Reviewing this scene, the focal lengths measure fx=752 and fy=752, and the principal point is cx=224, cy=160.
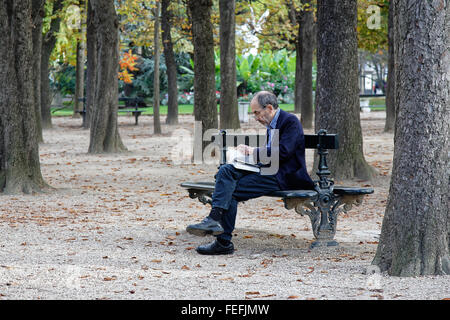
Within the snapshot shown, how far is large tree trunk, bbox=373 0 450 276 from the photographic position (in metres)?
5.69

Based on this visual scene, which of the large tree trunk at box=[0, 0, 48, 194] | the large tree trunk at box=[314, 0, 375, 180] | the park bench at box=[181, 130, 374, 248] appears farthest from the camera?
the large tree trunk at box=[314, 0, 375, 180]

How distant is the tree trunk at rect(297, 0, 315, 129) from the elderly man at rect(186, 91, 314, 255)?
1782 centimetres

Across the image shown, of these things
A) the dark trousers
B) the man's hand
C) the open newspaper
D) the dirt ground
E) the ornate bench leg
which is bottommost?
the dirt ground

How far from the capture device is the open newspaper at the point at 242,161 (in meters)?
7.03

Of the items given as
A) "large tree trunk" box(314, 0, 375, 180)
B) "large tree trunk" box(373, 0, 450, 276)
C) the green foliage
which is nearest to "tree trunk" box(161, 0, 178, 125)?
the green foliage

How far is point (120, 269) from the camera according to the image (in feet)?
20.4

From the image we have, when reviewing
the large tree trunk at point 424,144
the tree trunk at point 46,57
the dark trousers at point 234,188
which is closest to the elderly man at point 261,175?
the dark trousers at point 234,188

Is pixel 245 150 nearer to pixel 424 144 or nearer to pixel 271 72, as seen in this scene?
pixel 424 144

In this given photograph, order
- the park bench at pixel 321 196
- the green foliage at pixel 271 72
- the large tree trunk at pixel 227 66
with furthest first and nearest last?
the green foliage at pixel 271 72
the large tree trunk at pixel 227 66
the park bench at pixel 321 196

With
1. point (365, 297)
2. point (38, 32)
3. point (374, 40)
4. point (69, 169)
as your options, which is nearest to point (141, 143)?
point (38, 32)

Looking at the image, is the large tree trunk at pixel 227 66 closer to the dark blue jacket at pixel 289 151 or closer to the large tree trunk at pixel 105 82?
the large tree trunk at pixel 105 82

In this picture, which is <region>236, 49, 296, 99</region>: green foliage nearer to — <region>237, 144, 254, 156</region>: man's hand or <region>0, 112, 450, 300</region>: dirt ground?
<region>0, 112, 450, 300</region>: dirt ground

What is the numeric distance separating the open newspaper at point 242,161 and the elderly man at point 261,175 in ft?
0.12

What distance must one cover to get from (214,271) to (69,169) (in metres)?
9.59
